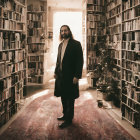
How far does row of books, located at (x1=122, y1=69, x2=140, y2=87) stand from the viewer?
2842 mm

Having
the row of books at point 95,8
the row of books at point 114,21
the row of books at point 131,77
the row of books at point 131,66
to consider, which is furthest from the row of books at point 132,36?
the row of books at point 95,8

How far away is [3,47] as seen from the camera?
300 centimetres

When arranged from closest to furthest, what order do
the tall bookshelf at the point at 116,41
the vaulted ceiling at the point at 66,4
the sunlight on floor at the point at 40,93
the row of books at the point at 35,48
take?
1. the tall bookshelf at the point at 116,41
2. the sunlight on floor at the point at 40,93
3. the row of books at the point at 35,48
4. the vaulted ceiling at the point at 66,4

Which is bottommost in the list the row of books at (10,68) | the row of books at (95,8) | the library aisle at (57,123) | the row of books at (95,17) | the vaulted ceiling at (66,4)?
the library aisle at (57,123)

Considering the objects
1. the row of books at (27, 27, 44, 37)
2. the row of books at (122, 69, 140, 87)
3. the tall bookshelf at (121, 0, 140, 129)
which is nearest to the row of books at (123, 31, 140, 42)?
the tall bookshelf at (121, 0, 140, 129)

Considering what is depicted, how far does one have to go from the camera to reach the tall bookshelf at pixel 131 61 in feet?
9.37

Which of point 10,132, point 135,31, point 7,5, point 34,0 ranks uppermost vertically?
point 34,0

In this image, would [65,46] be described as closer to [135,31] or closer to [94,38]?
[135,31]

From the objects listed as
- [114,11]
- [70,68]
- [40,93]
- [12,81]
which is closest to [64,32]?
[70,68]

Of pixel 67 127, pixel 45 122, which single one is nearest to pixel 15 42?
pixel 45 122

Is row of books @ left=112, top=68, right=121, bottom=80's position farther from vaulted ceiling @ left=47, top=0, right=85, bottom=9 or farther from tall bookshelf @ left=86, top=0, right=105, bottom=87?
vaulted ceiling @ left=47, top=0, right=85, bottom=9

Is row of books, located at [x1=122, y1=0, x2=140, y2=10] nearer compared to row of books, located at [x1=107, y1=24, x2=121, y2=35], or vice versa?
row of books, located at [x1=122, y1=0, x2=140, y2=10]

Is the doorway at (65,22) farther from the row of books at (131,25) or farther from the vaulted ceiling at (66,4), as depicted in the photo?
the row of books at (131,25)

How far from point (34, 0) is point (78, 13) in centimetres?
Answer: 275
